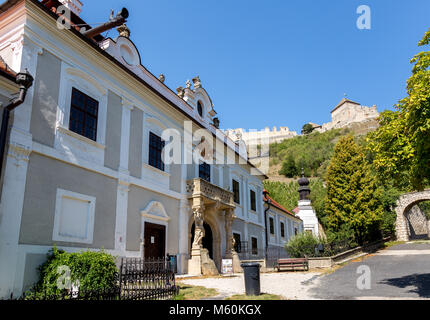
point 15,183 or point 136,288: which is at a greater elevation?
point 15,183

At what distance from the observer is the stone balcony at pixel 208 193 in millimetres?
18034

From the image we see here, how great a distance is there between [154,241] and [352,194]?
22.6 metres

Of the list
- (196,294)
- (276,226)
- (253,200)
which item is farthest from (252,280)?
(276,226)

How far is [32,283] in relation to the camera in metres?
9.52

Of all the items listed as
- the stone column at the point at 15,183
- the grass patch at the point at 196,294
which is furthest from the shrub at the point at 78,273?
the grass patch at the point at 196,294

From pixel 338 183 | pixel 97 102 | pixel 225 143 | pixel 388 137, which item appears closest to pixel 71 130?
pixel 97 102

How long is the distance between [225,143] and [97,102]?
1162 centimetres

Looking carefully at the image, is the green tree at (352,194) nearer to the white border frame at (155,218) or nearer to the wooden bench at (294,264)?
the wooden bench at (294,264)

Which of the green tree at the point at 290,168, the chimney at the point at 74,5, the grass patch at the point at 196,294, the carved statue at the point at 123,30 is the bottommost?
the grass patch at the point at 196,294

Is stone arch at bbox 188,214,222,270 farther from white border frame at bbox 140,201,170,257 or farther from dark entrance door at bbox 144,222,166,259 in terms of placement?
dark entrance door at bbox 144,222,166,259

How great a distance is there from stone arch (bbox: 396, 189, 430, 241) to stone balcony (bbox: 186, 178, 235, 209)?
31.2m

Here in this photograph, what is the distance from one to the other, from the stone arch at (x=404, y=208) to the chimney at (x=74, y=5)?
42.2 metres

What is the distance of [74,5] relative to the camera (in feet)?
51.3

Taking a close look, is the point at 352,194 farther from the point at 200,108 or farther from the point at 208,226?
the point at 200,108
